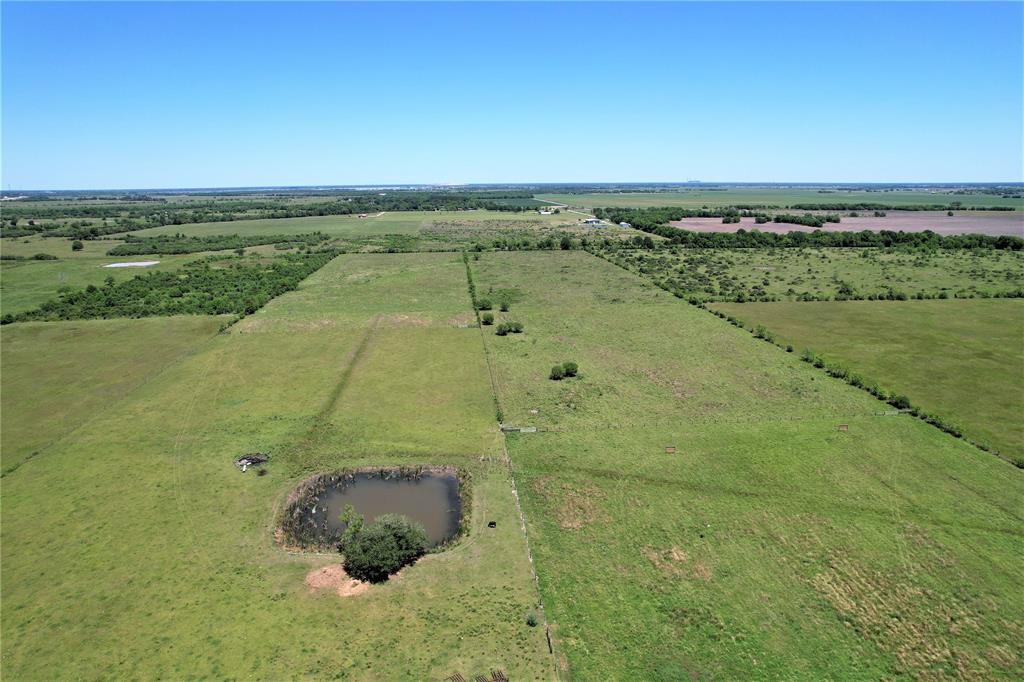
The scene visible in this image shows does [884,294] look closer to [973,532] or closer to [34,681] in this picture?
[973,532]

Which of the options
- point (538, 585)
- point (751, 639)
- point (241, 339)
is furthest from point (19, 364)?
point (751, 639)

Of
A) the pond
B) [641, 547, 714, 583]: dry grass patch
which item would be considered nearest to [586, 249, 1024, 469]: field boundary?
[641, 547, 714, 583]: dry grass patch

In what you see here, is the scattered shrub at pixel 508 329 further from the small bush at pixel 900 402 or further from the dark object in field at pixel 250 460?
the small bush at pixel 900 402

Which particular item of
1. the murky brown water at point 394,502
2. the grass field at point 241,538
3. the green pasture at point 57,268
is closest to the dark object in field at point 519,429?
the grass field at point 241,538

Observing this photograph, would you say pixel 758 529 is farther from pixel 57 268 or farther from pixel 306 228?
pixel 306 228

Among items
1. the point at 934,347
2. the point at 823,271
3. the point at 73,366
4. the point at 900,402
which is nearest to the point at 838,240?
the point at 823,271
